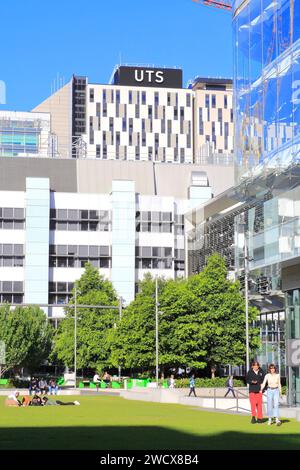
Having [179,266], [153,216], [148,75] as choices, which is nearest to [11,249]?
[153,216]

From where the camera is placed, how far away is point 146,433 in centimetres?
2209

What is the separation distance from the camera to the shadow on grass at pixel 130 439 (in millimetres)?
18156

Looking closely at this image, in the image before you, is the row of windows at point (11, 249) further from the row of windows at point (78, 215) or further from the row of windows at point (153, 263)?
the row of windows at point (153, 263)

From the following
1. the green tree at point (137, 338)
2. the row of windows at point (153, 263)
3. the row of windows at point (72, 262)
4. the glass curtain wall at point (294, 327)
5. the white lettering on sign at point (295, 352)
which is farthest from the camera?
the row of windows at point (153, 263)

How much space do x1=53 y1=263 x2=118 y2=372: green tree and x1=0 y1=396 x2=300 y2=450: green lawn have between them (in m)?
62.3

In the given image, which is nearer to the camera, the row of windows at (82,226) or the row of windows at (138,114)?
the row of windows at (82,226)

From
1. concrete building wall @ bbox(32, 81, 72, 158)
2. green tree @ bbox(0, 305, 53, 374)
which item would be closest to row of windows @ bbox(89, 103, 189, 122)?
concrete building wall @ bbox(32, 81, 72, 158)

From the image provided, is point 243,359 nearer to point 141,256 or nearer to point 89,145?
point 141,256

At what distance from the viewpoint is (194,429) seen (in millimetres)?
23422

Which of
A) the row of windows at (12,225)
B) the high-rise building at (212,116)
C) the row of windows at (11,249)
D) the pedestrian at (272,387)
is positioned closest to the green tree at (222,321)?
the pedestrian at (272,387)

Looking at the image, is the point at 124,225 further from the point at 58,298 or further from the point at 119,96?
the point at 119,96

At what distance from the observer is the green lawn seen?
61.0 feet

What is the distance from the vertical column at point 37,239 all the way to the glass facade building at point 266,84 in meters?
68.6
